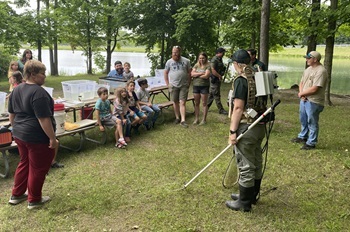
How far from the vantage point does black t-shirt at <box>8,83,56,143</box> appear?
9.43 feet

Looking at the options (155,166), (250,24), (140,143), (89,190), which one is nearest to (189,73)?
(140,143)

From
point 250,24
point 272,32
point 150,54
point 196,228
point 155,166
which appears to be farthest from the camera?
point 150,54

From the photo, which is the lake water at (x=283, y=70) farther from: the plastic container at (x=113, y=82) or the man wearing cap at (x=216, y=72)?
the plastic container at (x=113, y=82)

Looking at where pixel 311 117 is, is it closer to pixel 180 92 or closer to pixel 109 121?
pixel 180 92

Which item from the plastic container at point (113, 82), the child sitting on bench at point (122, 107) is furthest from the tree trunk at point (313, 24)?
the child sitting on bench at point (122, 107)

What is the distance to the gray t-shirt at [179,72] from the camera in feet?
20.5

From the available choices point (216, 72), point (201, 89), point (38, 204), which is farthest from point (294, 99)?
point (38, 204)

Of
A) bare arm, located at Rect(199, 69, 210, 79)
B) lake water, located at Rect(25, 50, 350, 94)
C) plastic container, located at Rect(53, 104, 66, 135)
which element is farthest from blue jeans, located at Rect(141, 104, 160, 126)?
lake water, located at Rect(25, 50, 350, 94)

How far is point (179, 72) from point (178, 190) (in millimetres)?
3155

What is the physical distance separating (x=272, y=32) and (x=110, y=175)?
31.0 feet

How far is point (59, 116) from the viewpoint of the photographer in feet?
14.7

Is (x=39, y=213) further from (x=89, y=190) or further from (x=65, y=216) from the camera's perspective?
(x=89, y=190)

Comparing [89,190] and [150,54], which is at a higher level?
[150,54]

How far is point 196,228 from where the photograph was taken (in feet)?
9.51
